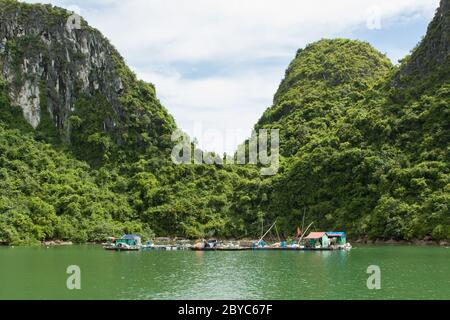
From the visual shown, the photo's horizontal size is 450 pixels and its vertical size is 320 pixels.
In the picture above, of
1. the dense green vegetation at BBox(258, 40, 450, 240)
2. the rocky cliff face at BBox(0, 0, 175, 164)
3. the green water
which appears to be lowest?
the green water

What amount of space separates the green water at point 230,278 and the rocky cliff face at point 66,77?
67.0 meters

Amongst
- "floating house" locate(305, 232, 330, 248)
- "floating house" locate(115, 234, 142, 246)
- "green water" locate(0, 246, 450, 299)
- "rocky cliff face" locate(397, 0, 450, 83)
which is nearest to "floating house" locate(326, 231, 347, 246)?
"floating house" locate(305, 232, 330, 248)

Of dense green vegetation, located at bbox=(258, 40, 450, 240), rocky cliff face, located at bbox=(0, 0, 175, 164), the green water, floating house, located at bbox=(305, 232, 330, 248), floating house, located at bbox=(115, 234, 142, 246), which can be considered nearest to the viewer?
the green water

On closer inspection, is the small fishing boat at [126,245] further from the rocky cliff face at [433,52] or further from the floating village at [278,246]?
the rocky cliff face at [433,52]

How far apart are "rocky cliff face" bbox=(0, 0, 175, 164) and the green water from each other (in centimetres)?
6697

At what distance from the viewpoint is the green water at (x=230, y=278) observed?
103 feet

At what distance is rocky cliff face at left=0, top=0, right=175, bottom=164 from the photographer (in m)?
115

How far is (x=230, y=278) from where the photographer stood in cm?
3862

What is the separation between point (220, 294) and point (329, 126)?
91632 mm

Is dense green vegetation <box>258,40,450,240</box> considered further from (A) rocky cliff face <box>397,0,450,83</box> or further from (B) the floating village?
(B) the floating village

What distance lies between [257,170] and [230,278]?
79.2m

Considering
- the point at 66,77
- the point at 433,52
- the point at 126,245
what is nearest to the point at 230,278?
the point at 126,245

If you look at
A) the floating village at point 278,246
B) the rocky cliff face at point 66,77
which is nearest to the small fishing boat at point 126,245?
the floating village at point 278,246
